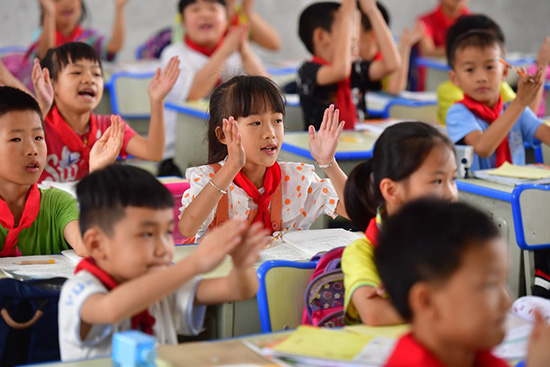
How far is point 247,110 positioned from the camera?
2.64 meters

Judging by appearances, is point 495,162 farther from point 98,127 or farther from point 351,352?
point 351,352

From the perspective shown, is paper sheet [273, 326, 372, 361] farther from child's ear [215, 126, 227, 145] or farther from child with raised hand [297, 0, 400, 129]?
child with raised hand [297, 0, 400, 129]

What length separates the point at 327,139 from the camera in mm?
2523

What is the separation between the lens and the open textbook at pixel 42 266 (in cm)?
215

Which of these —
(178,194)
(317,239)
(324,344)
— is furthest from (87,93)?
(324,344)

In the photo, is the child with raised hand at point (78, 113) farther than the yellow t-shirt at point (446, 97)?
No

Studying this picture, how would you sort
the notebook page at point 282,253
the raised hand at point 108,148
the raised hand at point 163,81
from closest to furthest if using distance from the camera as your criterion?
1. the notebook page at point 282,253
2. the raised hand at point 108,148
3. the raised hand at point 163,81

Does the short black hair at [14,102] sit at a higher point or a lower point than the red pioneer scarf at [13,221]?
higher

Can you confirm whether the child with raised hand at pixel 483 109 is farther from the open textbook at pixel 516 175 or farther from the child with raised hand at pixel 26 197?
the child with raised hand at pixel 26 197

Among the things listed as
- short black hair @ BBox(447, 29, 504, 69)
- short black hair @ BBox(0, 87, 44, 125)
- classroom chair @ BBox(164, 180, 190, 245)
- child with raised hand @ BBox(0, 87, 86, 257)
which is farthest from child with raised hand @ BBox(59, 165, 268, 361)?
short black hair @ BBox(447, 29, 504, 69)

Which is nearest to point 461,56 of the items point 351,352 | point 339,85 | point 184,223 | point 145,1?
point 339,85

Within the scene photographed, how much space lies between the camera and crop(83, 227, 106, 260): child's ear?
1664 millimetres

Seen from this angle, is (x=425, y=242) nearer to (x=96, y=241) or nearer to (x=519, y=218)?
(x=96, y=241)

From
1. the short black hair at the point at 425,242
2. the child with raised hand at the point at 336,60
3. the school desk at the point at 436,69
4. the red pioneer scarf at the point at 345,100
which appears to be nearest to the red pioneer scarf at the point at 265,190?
the short black hair at the point at 425,242
